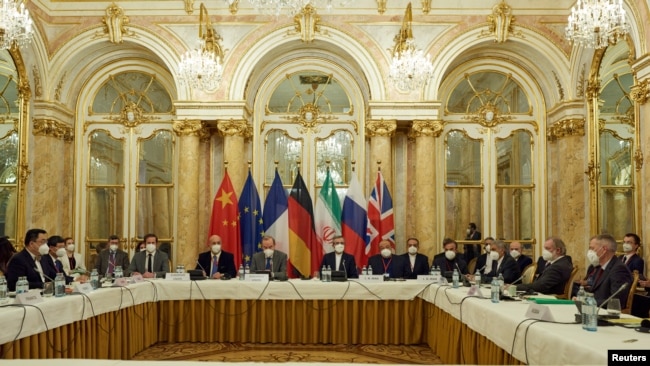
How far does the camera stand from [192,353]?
23.9 ft

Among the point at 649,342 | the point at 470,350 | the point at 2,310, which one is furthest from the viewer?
the point at 470,350

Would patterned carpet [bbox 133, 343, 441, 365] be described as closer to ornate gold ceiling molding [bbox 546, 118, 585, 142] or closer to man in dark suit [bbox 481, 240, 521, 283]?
man in dark suit [bbox 481, 240, 521, 283]

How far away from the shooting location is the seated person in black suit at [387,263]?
30.3 ft

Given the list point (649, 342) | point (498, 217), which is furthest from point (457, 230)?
point (649, 342)

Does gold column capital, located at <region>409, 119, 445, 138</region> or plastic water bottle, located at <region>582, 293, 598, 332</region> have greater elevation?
gold column capital, located at <region>409, 119, 445, 138</region>

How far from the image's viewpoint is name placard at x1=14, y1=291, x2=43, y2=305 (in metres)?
5.20

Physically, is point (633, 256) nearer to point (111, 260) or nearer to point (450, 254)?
point (450, 254)

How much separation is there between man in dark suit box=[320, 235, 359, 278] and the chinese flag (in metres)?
1.90

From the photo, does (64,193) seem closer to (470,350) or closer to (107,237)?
(107,237)

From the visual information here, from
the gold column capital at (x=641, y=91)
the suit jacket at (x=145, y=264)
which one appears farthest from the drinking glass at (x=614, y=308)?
the suit jacket at (x=145, y=264)

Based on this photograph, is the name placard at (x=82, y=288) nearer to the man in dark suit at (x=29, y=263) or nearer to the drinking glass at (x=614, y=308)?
the man in dark suit at (x=29, y=263)

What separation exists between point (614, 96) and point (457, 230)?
135 inches

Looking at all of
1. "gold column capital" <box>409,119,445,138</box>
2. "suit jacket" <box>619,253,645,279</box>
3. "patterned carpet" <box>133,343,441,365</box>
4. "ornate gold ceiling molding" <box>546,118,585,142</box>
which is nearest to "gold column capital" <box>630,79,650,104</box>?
"suit jacket" <box>619,253,645,279</box>

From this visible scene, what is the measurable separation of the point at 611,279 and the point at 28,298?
481 cm
